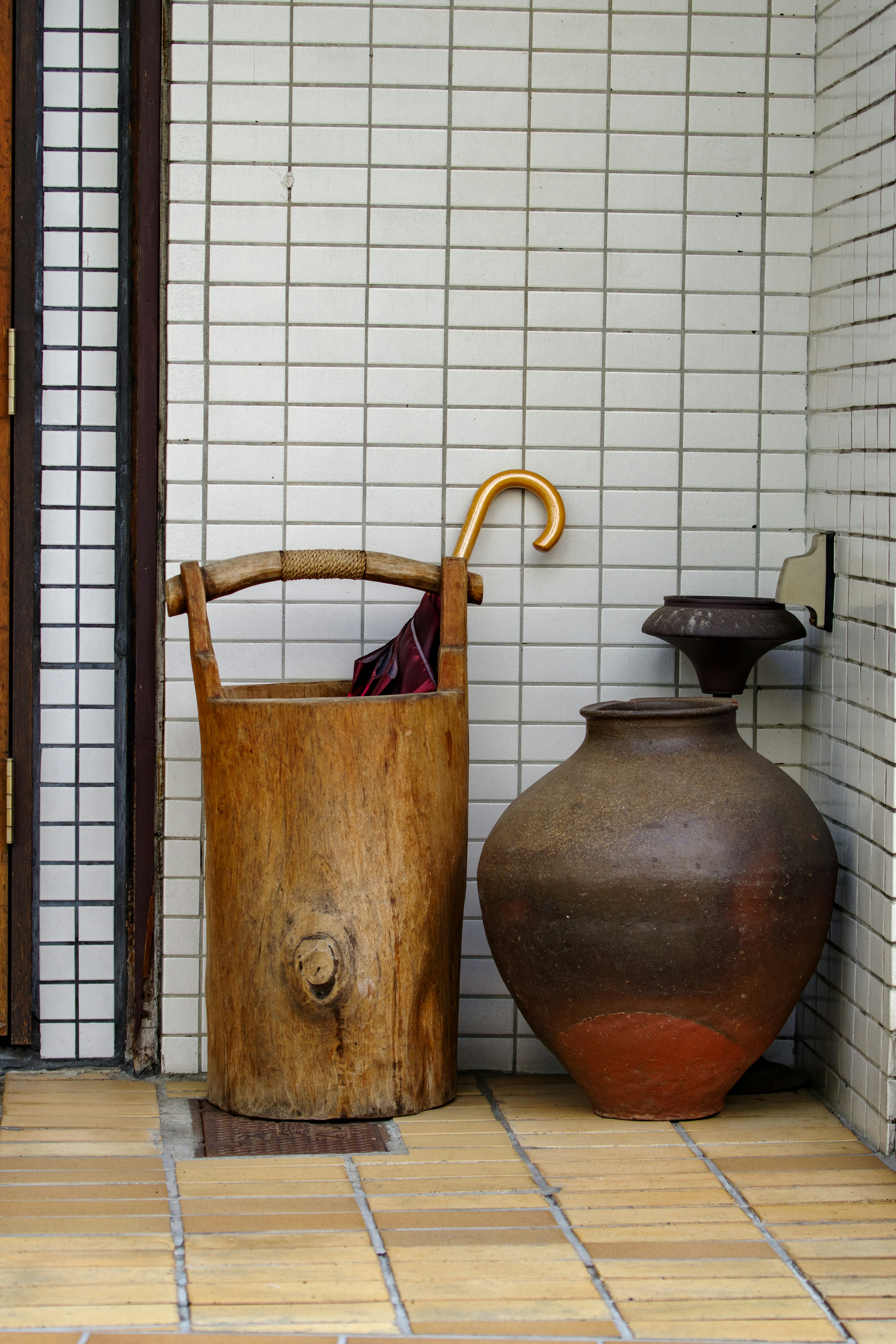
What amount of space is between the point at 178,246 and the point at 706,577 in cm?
136

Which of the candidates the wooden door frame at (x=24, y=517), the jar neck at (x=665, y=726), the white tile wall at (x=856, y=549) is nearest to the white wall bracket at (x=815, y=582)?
the white tile wall at (x=856, y=549)

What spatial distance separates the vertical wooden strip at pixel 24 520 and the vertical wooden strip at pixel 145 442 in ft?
0.73

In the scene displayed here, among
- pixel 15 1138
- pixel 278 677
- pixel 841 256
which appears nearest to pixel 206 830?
pixel 278 677

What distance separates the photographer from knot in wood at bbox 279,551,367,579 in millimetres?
2885

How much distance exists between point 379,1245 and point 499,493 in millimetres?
1558

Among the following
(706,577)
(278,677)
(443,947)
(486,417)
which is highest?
(486,417)

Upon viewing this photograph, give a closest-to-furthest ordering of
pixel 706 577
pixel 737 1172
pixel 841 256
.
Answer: pixel 737 1172
pixel 841 256
pixel 706 577

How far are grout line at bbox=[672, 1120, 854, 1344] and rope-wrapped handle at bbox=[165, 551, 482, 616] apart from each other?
1139 mm

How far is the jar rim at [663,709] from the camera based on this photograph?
273 cm

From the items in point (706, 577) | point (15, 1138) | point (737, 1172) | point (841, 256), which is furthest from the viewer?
point (706, 577)

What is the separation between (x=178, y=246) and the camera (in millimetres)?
3035

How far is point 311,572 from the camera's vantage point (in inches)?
114

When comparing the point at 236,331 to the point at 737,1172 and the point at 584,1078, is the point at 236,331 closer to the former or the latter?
the point at 584,1078

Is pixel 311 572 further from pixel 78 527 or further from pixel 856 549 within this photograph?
pixel 856 549
